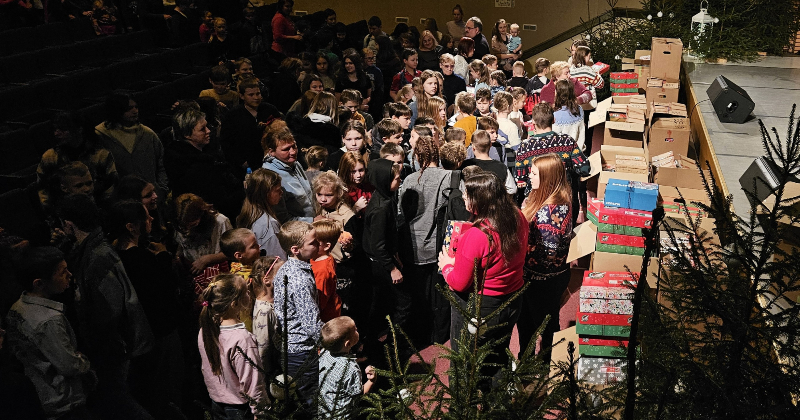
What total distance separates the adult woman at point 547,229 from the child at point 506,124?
7.27ft

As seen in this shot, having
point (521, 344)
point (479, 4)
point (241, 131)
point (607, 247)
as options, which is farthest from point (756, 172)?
point (479, 4)

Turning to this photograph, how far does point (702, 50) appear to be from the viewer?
32.5ft

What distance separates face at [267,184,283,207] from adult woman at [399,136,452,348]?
897 mm

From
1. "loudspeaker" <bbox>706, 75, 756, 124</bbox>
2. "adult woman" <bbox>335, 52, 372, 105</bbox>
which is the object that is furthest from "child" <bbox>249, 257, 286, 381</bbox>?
"loudspeaker" <bbox>706, 75, 756, 124</bbox>

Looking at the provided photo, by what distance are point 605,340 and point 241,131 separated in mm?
3312

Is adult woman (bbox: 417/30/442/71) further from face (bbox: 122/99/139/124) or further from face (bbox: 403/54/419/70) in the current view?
face (bbox: 122/99/139/124)

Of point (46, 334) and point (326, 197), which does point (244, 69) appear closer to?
point (326, 197)

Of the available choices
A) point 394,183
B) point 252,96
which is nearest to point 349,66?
point 252,96

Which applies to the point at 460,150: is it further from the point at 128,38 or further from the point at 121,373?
the point at 128,38

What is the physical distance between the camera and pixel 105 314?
324 cm

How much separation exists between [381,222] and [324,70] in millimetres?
3671

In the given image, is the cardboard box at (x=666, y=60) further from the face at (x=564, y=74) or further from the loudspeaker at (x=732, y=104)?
the face at (x=564, y=74)

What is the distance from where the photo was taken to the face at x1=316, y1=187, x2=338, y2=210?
4.20 m

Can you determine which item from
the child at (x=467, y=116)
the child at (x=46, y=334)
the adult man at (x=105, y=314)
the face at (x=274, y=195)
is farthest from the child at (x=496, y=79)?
the child at (x=46, y=334)
